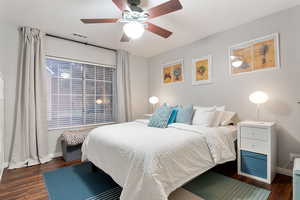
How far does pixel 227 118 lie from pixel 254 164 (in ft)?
2.60

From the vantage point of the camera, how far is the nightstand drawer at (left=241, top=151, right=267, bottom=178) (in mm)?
2014

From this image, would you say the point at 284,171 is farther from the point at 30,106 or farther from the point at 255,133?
the point at 30,106

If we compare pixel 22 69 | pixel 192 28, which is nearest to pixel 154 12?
pixel 192 28

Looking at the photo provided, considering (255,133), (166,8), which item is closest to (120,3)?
(166,8)

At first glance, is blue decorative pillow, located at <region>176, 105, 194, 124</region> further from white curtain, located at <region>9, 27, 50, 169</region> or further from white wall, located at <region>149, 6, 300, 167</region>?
white curtain, located at <region>9, 27, 50, 169</region>

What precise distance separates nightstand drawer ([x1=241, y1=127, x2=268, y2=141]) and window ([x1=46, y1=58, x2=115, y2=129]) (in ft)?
10.0

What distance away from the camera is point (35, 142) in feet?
8.98

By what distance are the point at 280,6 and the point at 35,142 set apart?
457 centimetres

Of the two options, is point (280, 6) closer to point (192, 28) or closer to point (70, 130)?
point (192, 28)

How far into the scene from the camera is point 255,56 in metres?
2.50

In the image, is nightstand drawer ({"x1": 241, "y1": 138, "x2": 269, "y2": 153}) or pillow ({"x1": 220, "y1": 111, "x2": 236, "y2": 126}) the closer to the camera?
nightstand drawer ({"x1": 241, "y1": 138, "x2": 269, "y2": 153})

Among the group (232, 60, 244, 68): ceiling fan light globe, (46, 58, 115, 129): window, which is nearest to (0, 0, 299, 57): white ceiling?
(232, 60, 244, 68): ceiling fan light globe

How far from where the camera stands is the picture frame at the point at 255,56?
2.31 m

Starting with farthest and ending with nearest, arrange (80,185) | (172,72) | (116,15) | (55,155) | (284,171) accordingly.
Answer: (172,72)
(55,155)
(116,15)
(284,171)
(80,185)
